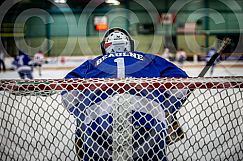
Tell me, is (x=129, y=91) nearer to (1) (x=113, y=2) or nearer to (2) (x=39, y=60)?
(2) (x=39, y=60)

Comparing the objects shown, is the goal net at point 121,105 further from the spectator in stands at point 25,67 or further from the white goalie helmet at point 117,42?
the spectator in stands at point 25,67

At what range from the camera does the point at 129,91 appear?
1404 mm

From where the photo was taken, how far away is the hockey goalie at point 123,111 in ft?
4.58

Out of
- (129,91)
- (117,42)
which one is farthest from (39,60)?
(129,91)

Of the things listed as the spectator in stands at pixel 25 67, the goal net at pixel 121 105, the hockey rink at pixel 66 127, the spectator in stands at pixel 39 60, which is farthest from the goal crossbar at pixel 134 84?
the spectator in stands at pixel 39 60

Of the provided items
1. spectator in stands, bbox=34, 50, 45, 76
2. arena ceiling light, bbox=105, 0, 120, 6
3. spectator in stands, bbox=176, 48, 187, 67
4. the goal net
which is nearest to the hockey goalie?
the goal net

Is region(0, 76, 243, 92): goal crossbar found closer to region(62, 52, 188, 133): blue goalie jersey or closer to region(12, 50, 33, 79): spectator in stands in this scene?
region(62, 52, 188, 133): blue goalie jersey

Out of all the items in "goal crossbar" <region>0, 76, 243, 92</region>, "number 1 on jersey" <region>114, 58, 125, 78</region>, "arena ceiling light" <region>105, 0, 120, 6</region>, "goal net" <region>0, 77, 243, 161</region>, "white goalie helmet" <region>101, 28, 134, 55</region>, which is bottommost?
"goal net" <region>0, 77, 243, 161</region>

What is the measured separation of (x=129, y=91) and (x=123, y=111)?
84 mm

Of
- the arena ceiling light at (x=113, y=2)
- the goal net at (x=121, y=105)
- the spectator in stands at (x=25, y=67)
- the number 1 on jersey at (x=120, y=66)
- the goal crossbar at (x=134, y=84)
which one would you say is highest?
the arena ceiling light at (x=113, y=2)

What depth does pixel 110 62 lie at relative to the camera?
159 centimetres

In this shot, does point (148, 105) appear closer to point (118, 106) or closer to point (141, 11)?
point (118, 106)

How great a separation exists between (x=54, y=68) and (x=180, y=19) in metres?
3.62

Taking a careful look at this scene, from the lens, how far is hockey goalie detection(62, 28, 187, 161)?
139 centimetres
